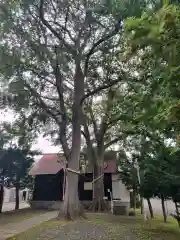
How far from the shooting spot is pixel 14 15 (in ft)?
27.0

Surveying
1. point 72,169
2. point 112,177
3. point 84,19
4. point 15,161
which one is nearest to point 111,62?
point 84,19

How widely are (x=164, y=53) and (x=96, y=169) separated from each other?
13.3 metres

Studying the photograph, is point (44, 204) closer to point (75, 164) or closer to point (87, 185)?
point (87, 185)

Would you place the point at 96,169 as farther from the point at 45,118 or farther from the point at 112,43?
the point at 112,43

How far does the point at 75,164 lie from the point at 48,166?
35.0ft

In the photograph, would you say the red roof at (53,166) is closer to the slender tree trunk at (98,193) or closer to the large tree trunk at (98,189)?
the large tree trunk at (98,189)

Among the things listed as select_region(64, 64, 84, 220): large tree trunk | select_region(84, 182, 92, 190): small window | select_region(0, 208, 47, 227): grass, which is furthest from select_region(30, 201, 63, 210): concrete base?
A: select_region(64, 64, 84, 220): large tree trunk

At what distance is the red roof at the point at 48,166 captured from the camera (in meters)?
18.5

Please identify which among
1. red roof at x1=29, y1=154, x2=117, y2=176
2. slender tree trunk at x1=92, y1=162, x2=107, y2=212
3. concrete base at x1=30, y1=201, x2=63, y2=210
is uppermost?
red roof at x1=29, y1=154, x2=117, y2=176

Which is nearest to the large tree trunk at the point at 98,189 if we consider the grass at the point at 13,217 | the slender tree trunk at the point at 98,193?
the slender tree trunk at the point at 98,193

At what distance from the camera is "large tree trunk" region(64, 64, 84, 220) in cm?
887

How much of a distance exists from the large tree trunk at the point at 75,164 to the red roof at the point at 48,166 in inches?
306

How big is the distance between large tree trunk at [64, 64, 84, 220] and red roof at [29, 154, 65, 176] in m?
7.77

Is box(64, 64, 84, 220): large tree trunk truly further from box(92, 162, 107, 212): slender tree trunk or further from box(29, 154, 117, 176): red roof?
box(29, 154, 117, 176): red roof
